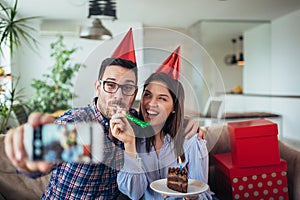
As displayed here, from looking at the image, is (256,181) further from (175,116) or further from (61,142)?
(61,142)

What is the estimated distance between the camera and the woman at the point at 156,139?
2.43 ft

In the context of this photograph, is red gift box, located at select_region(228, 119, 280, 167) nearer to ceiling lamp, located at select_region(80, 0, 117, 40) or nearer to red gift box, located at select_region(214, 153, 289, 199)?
red gift box, located at select_region(214, 153, 289, 199)

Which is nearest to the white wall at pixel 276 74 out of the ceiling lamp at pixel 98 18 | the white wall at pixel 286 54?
the white wall at pixel 286 54

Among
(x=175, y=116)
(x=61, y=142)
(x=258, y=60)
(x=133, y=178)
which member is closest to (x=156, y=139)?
(x=175, y=116)

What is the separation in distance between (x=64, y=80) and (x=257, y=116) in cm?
270

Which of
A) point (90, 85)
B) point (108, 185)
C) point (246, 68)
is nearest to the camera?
point (90, 85)

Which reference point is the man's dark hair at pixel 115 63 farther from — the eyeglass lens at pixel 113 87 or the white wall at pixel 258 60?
the white wall at pixel 258 60

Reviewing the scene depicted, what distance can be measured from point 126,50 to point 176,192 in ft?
1.54

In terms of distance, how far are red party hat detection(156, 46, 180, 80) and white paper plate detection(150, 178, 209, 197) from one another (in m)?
0.36

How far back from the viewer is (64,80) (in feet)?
13.5

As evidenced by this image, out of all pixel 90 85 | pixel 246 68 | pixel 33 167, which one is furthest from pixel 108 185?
pixel 246 68

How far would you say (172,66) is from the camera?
0.81 m

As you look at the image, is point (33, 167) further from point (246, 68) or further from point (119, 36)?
point (246, 68)

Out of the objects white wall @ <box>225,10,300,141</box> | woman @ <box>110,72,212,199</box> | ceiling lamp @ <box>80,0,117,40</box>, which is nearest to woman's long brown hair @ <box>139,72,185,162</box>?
woman @ <box>110,72,212,199</box>
